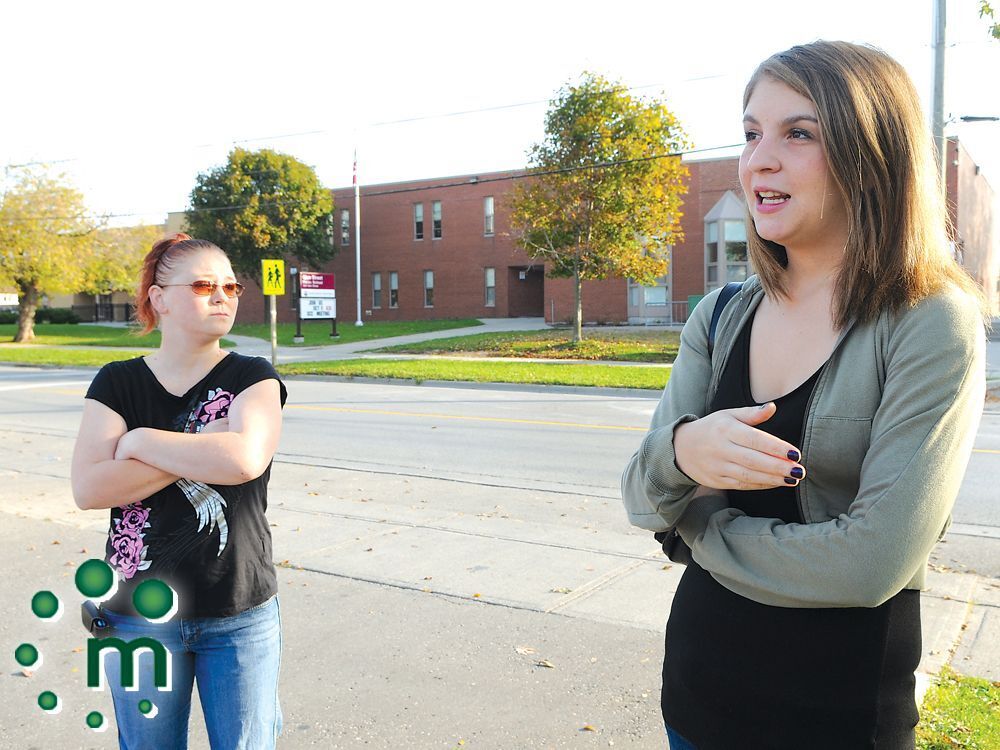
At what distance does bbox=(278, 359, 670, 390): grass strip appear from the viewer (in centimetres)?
1906

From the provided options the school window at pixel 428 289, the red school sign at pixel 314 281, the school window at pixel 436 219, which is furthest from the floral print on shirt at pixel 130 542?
the school window at pixel 428 289

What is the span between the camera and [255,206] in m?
44.5

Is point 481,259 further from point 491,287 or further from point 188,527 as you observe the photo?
point 188,527

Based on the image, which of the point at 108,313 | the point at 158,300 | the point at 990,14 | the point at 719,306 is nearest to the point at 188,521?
the point at 158,300

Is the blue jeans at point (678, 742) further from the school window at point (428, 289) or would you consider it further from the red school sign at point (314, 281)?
the school window at point (428, 289)

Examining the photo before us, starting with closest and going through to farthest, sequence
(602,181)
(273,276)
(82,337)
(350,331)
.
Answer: (273,276) < (602,181) < (350,331) < (82,337)

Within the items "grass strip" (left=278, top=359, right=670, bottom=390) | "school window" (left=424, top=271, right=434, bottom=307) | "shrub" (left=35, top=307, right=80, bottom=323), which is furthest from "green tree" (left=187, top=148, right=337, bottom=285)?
"grass strip" (left=278, top=359, right=670, bottom=390)

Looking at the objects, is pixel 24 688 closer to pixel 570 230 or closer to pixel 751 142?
pixel 751 142

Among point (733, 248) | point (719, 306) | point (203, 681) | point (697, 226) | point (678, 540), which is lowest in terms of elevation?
point (203, 681)

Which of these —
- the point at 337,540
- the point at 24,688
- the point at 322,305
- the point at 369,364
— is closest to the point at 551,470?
the point at 337,540

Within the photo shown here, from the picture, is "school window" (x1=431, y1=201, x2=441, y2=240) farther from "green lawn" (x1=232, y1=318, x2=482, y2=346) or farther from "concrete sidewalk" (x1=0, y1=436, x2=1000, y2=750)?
"concrete sidewalk" (x1=0, y1=436, x2=1000, y2=750)

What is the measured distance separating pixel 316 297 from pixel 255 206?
1126 centimetres

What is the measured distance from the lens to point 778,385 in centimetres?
172

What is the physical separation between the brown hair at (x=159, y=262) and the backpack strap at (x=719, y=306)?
1459 millimetres
